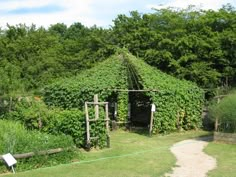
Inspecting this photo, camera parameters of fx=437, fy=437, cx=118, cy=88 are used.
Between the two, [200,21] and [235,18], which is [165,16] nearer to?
[200,21]

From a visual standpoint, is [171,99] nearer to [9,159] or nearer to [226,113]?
[226,113]

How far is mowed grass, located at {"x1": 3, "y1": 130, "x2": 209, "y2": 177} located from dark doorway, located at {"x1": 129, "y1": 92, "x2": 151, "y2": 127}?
19.5 ft

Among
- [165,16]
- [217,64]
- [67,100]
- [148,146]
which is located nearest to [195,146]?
[148,146]

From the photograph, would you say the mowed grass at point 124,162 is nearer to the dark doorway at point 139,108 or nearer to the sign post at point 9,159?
the sign post at point 9,159

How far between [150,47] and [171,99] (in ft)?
22.5

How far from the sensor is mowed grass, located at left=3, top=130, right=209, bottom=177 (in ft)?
35.7

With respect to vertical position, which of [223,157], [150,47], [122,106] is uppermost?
[150,47]

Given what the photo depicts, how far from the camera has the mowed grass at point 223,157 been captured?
1146cm

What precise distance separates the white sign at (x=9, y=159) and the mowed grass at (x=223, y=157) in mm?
4937


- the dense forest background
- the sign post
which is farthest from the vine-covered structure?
the sign post

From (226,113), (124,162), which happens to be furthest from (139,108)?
(124,162)

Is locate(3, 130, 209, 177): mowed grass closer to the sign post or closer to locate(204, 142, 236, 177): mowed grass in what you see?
the sign post

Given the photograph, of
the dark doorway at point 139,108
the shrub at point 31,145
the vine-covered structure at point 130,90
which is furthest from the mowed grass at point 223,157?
the dark doorway at point 139,108

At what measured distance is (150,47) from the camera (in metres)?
26.9
